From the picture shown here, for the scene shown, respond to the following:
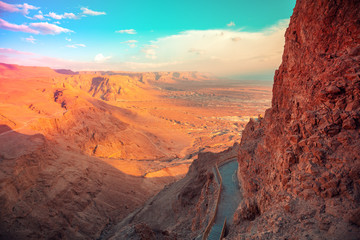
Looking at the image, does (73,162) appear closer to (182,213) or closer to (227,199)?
(182,213)

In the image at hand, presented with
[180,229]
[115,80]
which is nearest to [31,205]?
[180,229]

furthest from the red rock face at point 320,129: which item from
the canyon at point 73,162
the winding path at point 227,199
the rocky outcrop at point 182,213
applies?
the canyon at point 73,162

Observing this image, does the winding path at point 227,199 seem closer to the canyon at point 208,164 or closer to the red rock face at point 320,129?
the canyon at point 208,164

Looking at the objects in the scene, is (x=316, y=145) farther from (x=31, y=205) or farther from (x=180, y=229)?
(x=31, y=205)

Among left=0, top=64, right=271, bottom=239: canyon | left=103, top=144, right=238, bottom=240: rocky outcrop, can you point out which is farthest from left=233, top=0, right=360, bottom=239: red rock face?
left=0, top=64, right=271, bottom=239: canyon

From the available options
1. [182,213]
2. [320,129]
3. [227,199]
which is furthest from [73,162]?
[320,129]
